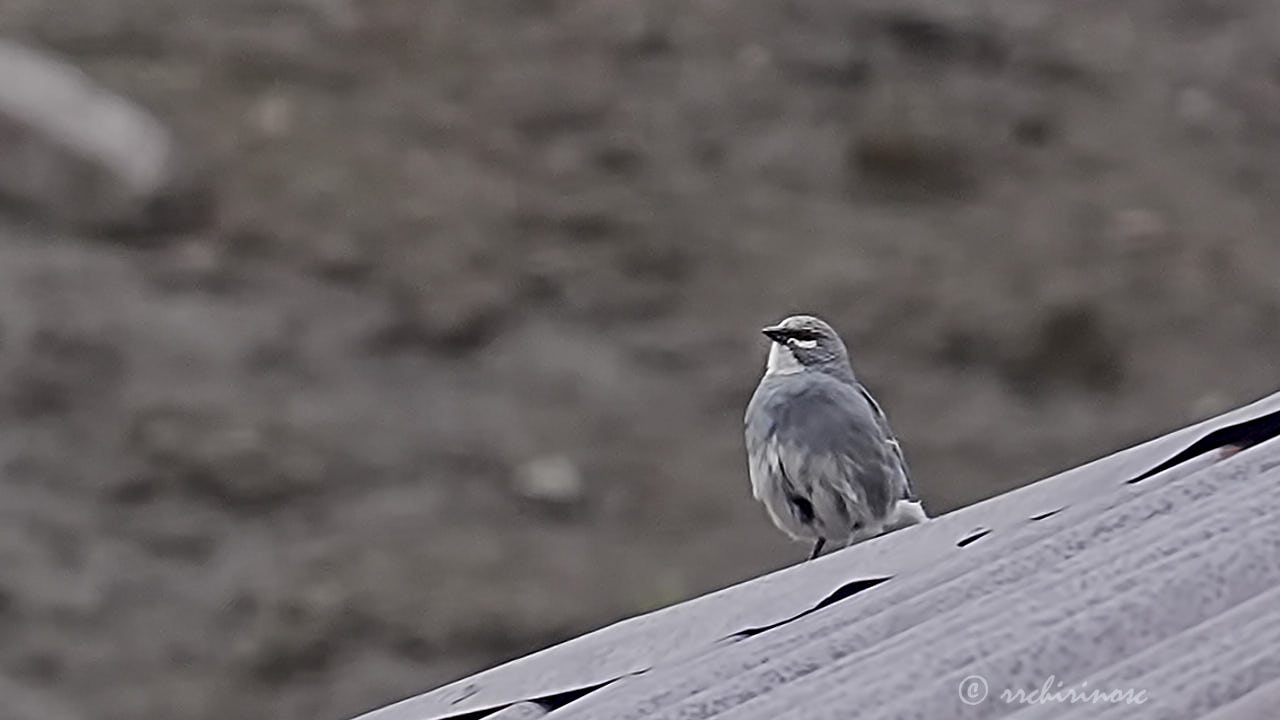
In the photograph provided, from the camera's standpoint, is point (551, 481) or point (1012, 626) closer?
point (1012, 626)

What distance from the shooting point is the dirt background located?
176 inches

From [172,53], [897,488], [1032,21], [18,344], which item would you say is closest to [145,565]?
[18,344]

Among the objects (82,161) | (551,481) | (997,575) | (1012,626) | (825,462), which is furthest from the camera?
(82,161)

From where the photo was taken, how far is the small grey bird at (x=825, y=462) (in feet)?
7.62

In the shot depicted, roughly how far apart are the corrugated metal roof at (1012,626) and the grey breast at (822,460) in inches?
38.8

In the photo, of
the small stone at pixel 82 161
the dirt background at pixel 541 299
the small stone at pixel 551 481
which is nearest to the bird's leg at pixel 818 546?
the dirt background at pixel 541 299

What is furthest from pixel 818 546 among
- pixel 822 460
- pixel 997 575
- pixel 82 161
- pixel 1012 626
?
pixel 82 161

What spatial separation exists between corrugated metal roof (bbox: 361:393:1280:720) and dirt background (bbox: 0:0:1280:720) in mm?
3195

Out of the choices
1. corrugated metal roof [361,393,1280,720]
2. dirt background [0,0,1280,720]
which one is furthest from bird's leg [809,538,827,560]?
dirt background [0,0,1280,720]

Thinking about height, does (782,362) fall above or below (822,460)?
above

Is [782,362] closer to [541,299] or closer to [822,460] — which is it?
[822,460]

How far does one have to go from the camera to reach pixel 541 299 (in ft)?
16.5

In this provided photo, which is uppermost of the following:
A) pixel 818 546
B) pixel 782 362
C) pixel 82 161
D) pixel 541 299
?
pixel 82 161

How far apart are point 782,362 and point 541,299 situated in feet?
8.37
